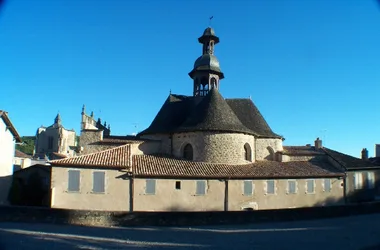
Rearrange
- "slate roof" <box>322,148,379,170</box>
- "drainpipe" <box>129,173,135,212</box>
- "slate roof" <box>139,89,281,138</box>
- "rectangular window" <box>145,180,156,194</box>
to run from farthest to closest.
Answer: "slate roof" <box>322,148,379,170</box> < "slate roof" <box>139,89,281,138</box> < "rectangular window" <box>145,180,156,194</box> < "drainpipe" <box>129,173,135,212</box>

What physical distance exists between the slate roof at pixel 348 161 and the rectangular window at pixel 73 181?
21.2 m

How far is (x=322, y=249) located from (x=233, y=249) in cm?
336

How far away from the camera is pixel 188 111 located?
29.6 m

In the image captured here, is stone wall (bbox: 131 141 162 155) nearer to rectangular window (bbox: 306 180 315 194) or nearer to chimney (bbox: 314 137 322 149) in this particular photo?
rectangular window (bbox: 306 180 315 194)

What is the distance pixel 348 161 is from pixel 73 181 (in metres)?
23.2

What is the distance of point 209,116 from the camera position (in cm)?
2575

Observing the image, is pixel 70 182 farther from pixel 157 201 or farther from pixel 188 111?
pixel 188 111

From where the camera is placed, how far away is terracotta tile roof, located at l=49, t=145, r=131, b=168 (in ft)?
67.8

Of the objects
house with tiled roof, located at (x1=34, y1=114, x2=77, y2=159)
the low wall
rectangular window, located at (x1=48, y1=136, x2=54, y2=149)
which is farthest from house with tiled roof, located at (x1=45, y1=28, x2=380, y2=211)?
rectangular window, located at (x1=48, y1=136, x2=54, y2=149)

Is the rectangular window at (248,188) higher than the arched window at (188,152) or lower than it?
lower

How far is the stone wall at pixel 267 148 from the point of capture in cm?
2882

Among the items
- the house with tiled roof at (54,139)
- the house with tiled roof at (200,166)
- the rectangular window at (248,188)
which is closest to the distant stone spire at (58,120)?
the house with tiled roof at (54,139)

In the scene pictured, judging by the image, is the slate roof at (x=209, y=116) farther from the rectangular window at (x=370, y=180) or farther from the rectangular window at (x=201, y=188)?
the rectangular window at (x=370, y=180)

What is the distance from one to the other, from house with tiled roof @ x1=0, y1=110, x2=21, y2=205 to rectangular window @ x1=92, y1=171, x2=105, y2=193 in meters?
7.61
